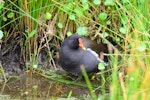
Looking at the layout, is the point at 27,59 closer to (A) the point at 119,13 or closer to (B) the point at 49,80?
(B) the point at 49,80

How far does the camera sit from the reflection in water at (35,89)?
15.3 ft

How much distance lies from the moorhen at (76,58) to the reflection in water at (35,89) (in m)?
0.18

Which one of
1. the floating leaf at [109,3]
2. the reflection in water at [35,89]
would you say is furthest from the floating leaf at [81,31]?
the reflection in water at [35,89]

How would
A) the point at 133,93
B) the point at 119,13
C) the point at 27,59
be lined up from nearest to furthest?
the point at 133,93 < the point at 119,13 < the point at 27,59

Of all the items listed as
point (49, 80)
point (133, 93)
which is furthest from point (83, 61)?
point (133, 93)

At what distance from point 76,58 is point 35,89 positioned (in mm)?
507

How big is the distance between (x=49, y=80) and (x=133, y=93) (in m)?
2.21

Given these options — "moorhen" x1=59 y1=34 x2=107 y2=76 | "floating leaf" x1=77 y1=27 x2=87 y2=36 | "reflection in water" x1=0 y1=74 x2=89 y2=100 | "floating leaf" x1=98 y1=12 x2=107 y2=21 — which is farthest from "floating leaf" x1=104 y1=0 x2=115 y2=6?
"reflection in water" x1=0 y1=74 x2=89 y2=100

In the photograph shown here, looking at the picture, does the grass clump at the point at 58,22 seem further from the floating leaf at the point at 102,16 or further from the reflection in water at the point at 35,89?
the reflection in water at the point at 35,89

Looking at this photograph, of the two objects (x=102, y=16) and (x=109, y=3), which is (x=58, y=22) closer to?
(x=102, y=16)

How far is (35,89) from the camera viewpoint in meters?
4.79

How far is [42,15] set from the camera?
504 centimetres

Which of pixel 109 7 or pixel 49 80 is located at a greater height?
pixel 109 7

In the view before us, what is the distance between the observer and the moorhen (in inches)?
193
